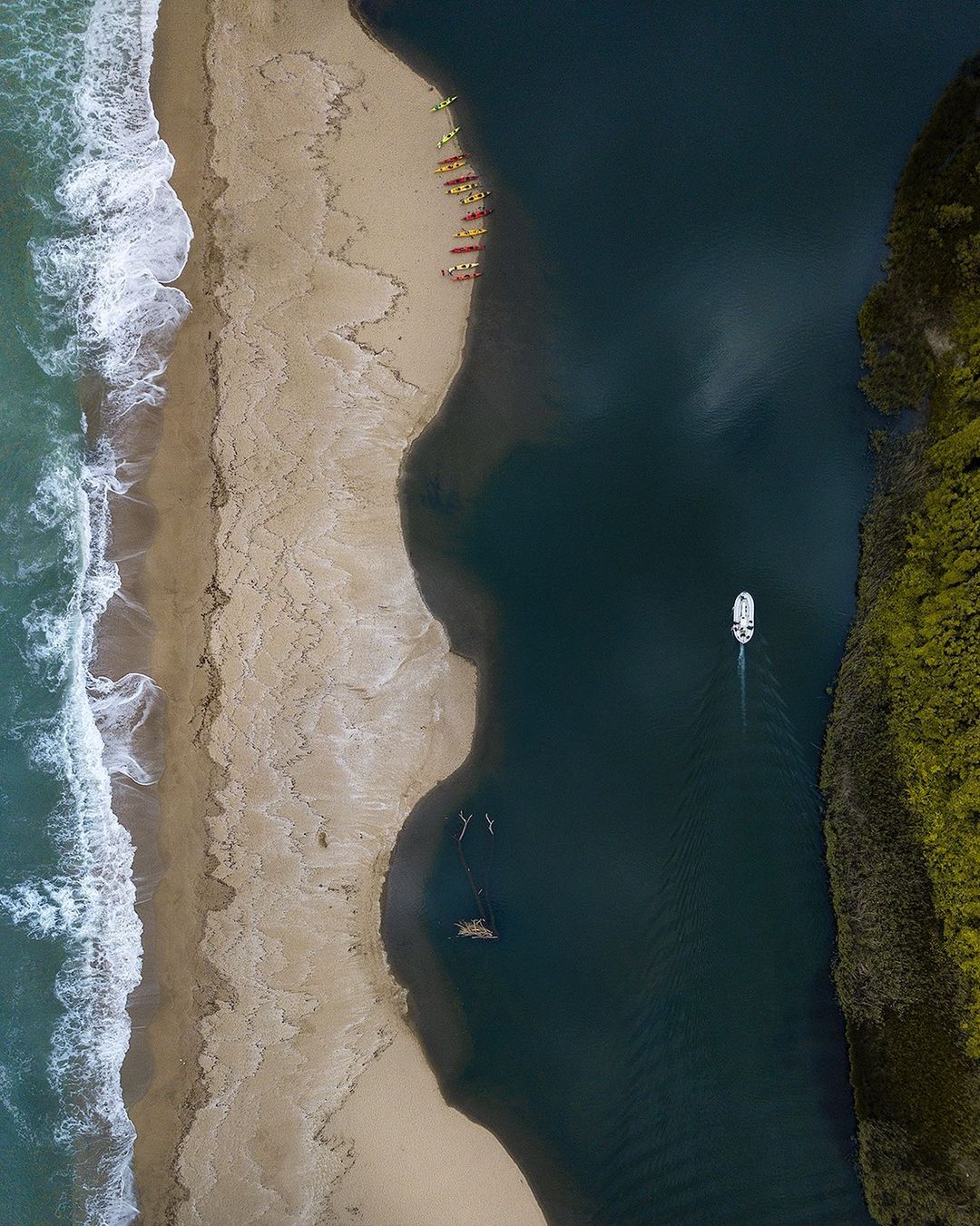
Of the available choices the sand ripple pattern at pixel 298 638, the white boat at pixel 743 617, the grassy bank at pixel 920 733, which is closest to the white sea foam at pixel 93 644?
the sand ripple pattern at pixel 298 638

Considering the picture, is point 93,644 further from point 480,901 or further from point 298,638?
point 480,901

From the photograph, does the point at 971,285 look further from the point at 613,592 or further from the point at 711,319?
the point at 613,592

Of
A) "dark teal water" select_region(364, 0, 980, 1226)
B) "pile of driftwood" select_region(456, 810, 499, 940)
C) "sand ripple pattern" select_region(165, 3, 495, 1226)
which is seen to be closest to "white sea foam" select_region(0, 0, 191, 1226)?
"sand ripple pattern" select_region(165, 3, 495, 1226)

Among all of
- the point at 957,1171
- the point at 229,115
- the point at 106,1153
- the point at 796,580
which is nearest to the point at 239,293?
the point at 229,115

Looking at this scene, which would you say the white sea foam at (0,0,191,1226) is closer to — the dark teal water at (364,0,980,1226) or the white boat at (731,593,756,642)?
the dark teal water at (364,0,980,1226)

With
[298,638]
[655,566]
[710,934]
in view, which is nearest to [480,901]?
[710,934]

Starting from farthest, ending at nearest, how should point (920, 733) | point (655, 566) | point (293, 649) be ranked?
1. point (655, 566)
2. point (293, 649)
3. point (920, 733)

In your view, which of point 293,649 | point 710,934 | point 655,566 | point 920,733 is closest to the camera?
point 920,733
